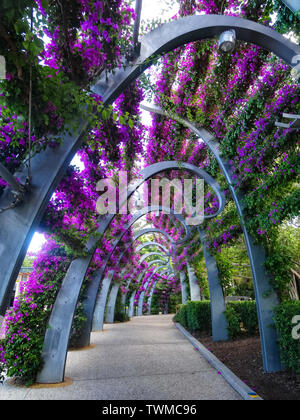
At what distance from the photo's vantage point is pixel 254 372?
4.79m

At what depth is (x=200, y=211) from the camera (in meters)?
8.88

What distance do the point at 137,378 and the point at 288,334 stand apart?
271 centimetres

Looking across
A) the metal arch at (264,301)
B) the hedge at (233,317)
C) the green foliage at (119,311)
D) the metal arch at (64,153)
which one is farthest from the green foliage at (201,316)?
the metal arch at (64,153)

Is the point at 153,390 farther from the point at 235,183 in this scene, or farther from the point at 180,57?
the point at 180,57

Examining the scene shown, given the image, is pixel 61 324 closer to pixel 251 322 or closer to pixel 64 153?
pixel 64 153

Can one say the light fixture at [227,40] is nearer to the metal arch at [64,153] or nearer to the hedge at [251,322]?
the metal arch at [64,153]

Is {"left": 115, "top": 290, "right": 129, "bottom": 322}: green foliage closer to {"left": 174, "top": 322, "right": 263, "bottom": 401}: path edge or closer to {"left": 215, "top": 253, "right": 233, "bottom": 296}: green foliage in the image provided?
{"left": 215, "top": 253, "right": 233, "bottom": 296}: green foliage

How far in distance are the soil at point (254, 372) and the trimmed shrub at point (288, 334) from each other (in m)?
0.22

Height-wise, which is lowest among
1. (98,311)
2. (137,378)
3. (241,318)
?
(137,378)

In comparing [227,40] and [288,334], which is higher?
[227,40]

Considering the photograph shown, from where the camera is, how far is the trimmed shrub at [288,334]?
4.26m

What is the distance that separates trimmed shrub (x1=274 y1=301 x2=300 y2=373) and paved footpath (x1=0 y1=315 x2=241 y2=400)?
3.76 ft

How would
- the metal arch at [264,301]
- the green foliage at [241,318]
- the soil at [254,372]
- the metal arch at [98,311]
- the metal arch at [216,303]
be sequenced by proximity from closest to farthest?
the soil at [254,372] → the metal arch at [264,301] → the metal arch at [98,311] → the metal arch at [216,303] → the green foliage at [241,318]

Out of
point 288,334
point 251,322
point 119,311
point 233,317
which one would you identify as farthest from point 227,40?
point 119,311
